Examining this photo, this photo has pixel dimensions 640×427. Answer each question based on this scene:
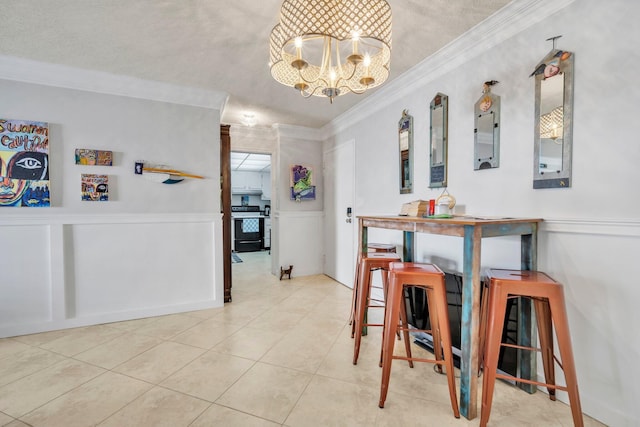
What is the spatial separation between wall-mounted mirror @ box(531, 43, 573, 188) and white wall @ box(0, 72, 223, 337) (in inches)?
114

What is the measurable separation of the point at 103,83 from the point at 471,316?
358 cm

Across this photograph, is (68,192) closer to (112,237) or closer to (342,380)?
(112,237)

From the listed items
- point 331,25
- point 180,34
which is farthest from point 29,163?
point 331,25

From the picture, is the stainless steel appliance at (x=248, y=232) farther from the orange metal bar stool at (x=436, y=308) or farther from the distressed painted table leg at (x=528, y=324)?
the distressed painted table leg at (x=528, y=324)

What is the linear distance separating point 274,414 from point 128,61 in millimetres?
2917

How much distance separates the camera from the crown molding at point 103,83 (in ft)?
7.87

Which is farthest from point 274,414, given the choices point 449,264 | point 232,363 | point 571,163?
point 571,163

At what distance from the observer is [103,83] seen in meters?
2.67

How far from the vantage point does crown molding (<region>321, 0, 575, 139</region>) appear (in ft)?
5.48

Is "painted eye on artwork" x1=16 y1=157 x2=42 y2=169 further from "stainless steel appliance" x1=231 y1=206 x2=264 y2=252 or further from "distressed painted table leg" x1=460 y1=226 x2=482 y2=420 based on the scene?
"stainless steel appliance" x1=231 y1=206 x2=264 y2=252

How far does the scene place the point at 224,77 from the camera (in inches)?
106

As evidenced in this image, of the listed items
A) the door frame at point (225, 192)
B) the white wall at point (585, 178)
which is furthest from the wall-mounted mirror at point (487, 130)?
the door frame at point (225, 192)

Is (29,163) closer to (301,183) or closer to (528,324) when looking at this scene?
(301,183)

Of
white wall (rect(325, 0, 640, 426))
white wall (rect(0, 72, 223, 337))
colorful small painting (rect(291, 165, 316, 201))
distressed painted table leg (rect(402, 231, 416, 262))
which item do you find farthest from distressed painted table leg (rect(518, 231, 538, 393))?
colorful small painting (rect(291, 165, 316, 201))
